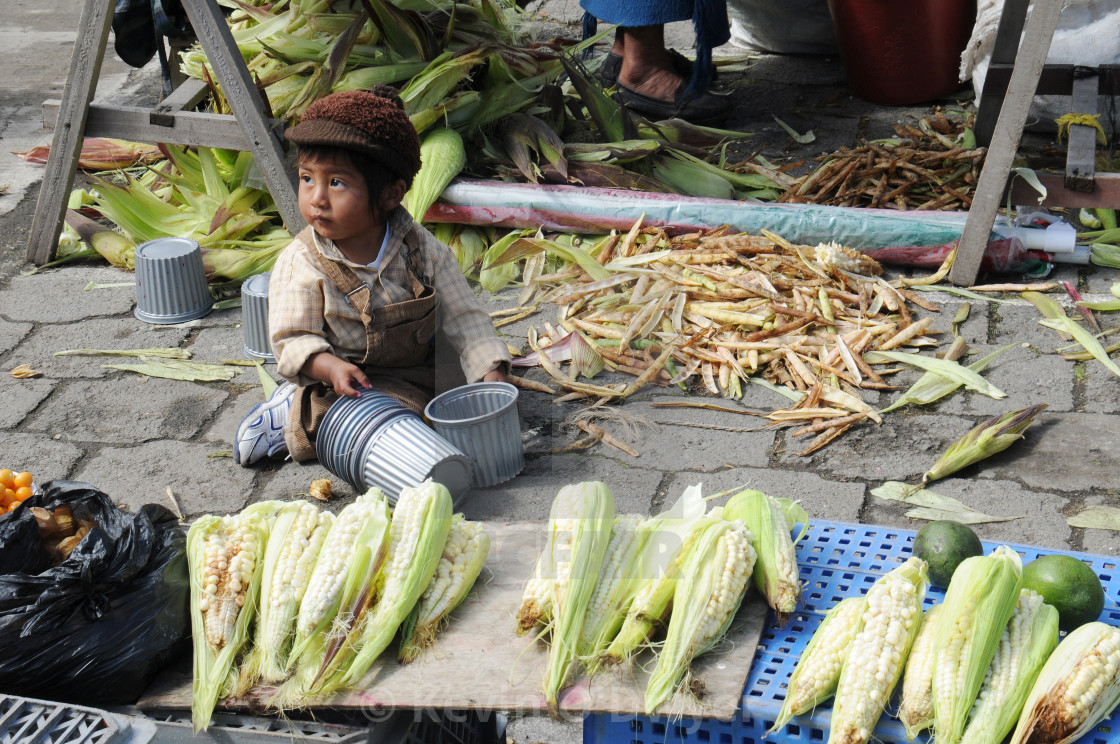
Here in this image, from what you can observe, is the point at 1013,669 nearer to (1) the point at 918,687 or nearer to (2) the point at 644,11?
(1) the point at 918,687

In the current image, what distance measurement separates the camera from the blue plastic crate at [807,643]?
167cm

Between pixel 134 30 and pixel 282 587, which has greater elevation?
pixel 134 30

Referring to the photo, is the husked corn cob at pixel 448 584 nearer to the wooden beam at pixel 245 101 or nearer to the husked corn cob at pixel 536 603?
the husked corn cob at pixel 536 603

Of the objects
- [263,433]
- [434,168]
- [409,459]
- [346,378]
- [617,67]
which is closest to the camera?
[409,459]

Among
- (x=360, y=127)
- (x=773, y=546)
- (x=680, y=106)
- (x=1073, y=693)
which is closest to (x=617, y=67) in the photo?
(x=680, y=106)

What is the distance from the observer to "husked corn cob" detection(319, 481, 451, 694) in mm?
1793

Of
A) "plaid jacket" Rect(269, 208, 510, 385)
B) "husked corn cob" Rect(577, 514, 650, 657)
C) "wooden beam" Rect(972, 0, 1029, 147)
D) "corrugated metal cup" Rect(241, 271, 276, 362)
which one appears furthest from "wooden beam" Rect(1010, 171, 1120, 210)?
"corrugated metal cup" Rect(241, 271, 276, 362)

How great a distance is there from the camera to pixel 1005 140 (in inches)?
152

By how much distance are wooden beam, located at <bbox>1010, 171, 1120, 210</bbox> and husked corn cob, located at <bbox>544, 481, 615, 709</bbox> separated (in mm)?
2800

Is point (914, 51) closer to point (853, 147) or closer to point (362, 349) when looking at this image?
point (853, 147)

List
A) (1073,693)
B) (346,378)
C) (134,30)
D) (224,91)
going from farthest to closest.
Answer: (134,30)
(224,91)
(346,378)
(1073,693)

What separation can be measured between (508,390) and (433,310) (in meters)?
0.35

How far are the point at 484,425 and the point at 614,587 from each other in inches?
45.0

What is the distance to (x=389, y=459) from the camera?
2770 mm
